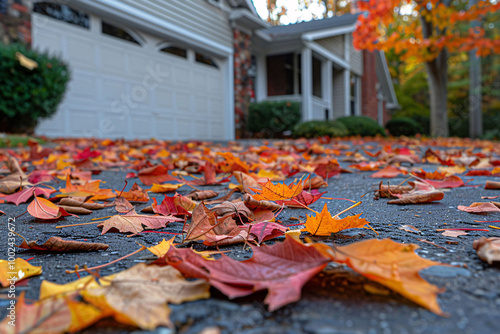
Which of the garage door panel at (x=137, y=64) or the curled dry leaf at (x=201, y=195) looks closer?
the curled dry leaf at (x=201, y=195)

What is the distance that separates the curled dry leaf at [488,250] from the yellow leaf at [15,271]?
866 mm

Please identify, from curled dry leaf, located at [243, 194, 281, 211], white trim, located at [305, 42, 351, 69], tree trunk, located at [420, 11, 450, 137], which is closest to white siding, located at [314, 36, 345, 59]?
white trim, located at [305, 42, 351, 69]

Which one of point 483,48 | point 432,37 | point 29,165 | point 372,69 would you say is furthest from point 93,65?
point 372,69

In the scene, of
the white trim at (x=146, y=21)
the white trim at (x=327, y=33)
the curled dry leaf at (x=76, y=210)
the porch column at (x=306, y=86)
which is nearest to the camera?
the curled dry leaf at (x=76, y=210)

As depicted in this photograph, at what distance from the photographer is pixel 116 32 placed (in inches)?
294

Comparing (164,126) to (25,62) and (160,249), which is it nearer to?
(25,62)

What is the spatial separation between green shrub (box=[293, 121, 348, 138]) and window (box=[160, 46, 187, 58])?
3.37 m

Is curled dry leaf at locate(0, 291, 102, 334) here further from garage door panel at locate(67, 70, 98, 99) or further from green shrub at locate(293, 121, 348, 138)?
green shrub at locate(293, 121, 348, 138)

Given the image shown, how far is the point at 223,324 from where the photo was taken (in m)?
0.54

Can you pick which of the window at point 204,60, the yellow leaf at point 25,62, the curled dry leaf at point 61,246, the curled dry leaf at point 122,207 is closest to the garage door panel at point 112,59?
the yellow leaf at point 25,62

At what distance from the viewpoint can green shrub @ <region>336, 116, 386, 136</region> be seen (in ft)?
39.9

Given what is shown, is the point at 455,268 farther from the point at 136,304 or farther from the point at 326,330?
the point at 136,304

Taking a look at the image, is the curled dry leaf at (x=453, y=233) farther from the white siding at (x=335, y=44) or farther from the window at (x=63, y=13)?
the white siding at (x=335, y=44)

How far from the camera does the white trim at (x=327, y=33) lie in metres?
12.0
